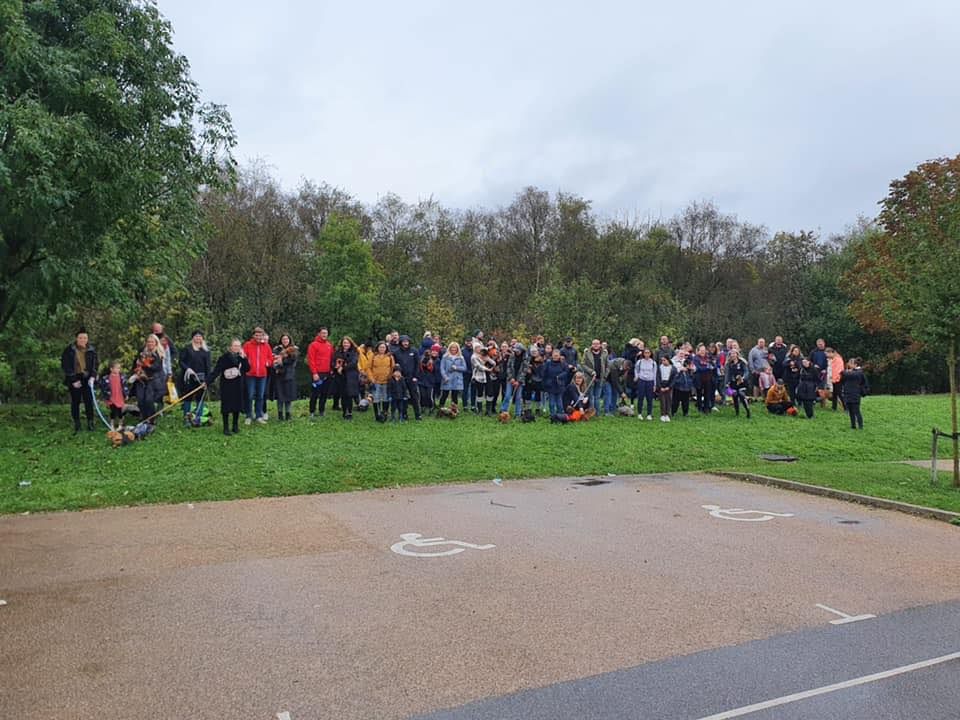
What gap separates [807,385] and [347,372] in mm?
11916

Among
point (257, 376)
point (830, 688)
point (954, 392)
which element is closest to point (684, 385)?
point (954, 392)

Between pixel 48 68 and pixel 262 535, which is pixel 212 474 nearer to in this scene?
pixel 262 535

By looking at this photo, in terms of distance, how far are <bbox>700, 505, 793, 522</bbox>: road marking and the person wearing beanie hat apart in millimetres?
10026

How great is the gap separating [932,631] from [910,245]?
788 cm

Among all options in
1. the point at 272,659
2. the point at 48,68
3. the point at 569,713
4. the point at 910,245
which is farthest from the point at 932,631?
the point at 48,68

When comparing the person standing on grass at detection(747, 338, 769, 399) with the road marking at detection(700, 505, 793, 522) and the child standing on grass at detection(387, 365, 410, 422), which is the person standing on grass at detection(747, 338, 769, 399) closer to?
the child standing on grass at detection(387, 365, 410, 422)

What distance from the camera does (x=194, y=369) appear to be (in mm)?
15516

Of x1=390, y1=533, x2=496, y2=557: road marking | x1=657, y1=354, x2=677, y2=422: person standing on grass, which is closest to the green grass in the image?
x1=657, y1=354, x2=677, y2=422: person standing on grass

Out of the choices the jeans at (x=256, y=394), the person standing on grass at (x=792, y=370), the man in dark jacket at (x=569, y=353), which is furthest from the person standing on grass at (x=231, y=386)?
the person standing on grass at (x=792, y=370)

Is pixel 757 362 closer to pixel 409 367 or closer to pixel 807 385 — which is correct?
pixel 807 385

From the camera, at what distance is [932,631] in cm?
557

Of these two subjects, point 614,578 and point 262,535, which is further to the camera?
point 262,535

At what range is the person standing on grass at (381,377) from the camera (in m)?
16.8

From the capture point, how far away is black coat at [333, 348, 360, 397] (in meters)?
16.8
